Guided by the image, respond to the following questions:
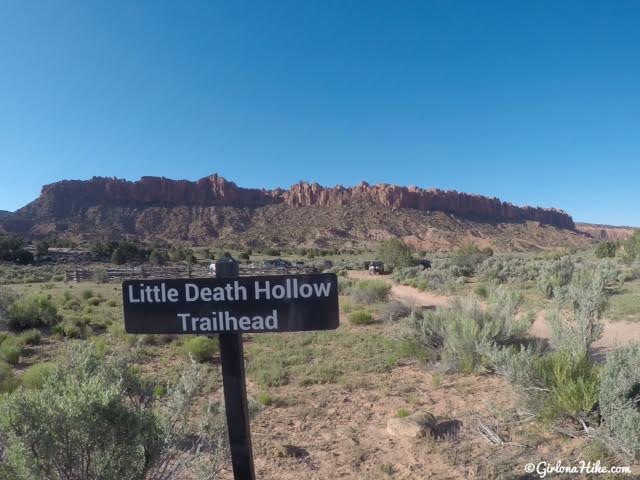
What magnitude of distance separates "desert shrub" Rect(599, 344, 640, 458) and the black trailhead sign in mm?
2810

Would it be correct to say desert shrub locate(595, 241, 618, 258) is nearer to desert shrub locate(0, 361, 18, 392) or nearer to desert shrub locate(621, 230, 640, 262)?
desert shrub locate(621, 230, 640, 262)

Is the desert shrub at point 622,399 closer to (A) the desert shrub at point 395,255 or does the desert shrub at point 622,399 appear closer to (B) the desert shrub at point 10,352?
(B) the desert shrub at point 10,352

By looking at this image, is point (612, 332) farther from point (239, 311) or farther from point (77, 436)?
point (77, 436)

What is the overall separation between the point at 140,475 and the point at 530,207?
142491 millimetres

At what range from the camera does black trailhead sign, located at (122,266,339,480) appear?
2.45 metres

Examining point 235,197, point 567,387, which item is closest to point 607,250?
point 567,387

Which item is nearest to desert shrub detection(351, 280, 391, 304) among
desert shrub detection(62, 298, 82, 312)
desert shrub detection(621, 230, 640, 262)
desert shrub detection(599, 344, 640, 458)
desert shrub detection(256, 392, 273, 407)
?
desert shrub detection(256, 392, 273, 407)

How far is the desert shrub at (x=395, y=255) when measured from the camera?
1323 inches

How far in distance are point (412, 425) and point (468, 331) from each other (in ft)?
8.78

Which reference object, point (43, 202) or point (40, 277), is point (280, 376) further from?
point (43, 202)

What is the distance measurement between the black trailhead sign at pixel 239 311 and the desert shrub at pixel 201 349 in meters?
6.03

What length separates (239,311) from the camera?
2.47 metres

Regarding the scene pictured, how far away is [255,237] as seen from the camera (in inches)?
2872

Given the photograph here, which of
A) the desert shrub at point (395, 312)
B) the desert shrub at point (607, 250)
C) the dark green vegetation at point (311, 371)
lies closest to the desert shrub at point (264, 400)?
the dark green vegetation at point (311, 371)
